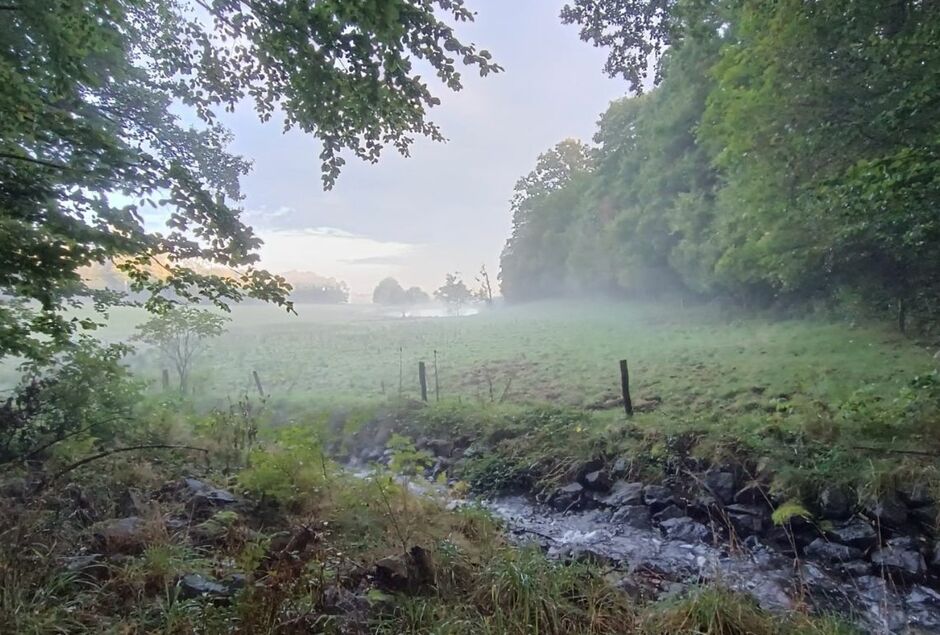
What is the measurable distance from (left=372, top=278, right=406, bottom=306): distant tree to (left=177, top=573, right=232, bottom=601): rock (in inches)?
2551

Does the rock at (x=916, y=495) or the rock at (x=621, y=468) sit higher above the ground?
the rock at (x=916, y=495)

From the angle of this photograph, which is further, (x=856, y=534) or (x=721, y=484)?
(x=721, y=484)

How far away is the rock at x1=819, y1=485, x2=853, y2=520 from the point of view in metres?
5.72

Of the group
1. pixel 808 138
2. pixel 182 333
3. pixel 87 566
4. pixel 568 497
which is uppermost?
pixel 808 138

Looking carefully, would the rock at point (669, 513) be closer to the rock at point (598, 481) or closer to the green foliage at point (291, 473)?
the rock at point (598, 481)

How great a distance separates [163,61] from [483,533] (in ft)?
22.1

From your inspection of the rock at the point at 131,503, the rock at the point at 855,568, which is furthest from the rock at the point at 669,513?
the rock at the point at 131,503

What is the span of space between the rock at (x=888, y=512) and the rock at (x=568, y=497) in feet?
11.4

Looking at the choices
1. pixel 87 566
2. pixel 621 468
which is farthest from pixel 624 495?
pixel 87 566

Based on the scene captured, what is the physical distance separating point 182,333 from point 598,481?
537 inches

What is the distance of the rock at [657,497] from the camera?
6656mm

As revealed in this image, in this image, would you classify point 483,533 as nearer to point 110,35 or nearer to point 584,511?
point 584,511

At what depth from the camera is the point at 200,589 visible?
10.7 feet

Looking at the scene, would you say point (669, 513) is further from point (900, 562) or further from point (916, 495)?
point (916, 495)
